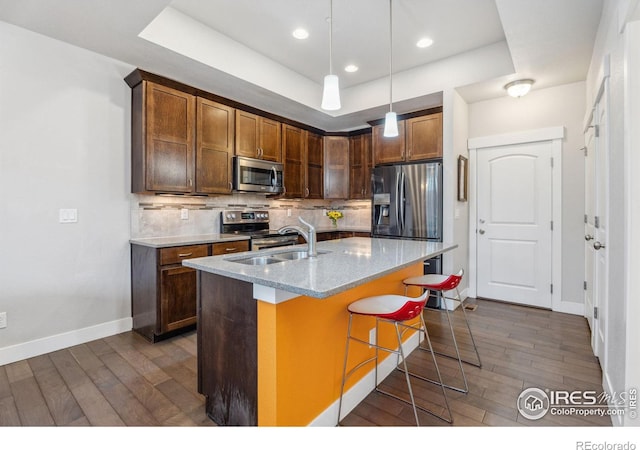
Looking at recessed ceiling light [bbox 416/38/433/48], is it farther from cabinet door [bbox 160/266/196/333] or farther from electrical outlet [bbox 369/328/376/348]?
cabinet door [bbox 160/266/196/333]

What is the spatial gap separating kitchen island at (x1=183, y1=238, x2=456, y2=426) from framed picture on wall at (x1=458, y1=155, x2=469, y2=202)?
2275 mm

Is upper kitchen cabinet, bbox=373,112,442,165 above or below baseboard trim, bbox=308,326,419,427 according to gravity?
above

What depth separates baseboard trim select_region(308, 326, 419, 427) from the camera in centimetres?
171

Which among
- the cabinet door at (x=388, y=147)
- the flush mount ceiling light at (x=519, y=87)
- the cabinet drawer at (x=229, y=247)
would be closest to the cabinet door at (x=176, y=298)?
the cabinet drawer at (x=229, y=247)

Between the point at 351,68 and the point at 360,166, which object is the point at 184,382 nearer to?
the point at 351,68

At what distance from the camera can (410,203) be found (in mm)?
4023

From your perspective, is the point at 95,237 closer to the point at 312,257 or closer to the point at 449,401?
the point at 312,257

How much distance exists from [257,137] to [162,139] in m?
1.19

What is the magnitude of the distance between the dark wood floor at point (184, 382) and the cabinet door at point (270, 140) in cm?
231

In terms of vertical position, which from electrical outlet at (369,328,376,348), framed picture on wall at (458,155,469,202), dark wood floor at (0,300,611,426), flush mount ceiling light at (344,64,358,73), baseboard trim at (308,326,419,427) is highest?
flush mount ceiling light at (344,64,358,73)

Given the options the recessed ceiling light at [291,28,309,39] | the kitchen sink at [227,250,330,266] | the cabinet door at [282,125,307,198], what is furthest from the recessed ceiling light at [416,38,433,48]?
the kitchen sink at [227,250,330,266]

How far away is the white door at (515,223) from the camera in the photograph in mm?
3793

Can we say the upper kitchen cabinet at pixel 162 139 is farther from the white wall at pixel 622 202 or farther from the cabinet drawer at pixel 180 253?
the white wall at pixel 622 202

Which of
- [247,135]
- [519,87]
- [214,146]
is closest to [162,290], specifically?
[214,146]
